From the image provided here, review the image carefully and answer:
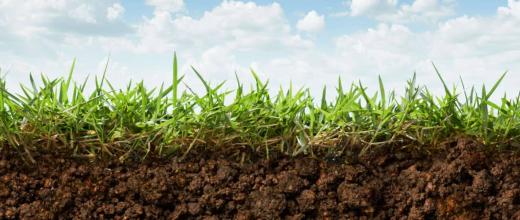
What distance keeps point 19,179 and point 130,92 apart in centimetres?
74

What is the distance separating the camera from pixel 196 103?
118 inches

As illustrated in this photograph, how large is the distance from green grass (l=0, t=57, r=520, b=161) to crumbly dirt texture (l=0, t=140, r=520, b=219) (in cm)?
8

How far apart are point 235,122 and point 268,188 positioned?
38 centimetres

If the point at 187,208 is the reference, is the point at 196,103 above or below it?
above

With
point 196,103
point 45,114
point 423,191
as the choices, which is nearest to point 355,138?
point 423,191

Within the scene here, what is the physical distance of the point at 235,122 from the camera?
2.94m

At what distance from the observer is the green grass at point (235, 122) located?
9.59ft

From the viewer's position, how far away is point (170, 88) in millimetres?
3053

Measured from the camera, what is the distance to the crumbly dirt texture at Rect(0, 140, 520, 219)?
9.54ft

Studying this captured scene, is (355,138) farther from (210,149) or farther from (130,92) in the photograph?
(130,92)

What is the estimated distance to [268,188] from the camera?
2.90 m

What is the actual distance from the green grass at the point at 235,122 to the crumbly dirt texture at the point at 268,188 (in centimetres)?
8

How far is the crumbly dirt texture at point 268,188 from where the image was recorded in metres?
2.91

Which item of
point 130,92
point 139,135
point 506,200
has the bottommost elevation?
point 506,200
